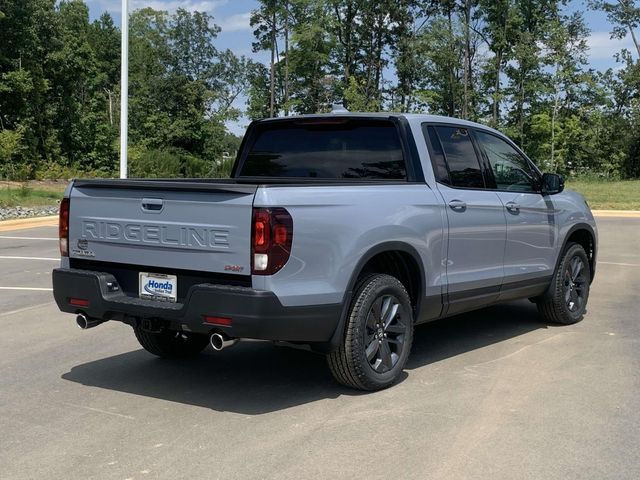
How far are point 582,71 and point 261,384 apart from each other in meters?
53.7

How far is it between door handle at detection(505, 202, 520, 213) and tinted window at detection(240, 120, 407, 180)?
1238 mm

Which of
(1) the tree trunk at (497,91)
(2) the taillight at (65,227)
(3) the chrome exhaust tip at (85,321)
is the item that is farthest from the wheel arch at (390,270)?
(1) the tree trunk at (497,91)

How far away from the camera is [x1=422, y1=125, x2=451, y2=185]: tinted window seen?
18.4 feet

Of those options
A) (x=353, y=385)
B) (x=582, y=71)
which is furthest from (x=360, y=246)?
(x=582, y=71)

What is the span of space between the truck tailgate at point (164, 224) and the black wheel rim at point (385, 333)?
114 cm

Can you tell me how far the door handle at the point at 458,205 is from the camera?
5.54 m

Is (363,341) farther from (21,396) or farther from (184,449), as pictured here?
(21,396)

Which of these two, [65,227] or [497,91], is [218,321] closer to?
[65,227]

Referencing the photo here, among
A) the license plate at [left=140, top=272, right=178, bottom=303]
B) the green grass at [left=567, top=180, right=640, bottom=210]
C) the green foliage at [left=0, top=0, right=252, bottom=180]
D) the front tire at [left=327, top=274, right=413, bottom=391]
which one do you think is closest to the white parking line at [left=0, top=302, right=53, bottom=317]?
the license plate at [left=140, top=272, right=178, bottom=303]

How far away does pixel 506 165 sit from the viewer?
21.4 feet

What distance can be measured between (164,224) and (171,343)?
5.33ft

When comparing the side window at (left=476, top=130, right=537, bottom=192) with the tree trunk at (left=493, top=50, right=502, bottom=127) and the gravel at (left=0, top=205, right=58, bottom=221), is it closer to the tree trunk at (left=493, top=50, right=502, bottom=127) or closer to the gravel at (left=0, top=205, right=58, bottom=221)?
the gravel at (left=0, top=205, right=58, bottom=221)

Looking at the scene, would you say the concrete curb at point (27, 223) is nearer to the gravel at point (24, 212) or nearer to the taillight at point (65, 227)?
the gravel at point (24, 212)

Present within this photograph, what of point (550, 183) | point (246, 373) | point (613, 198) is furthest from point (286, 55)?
point (246, 373)
